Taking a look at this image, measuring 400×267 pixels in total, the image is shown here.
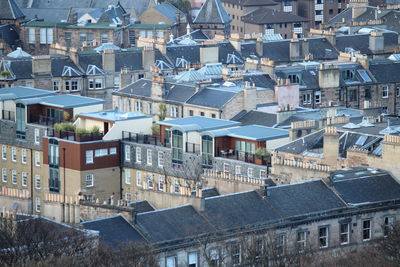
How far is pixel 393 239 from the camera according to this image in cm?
13238

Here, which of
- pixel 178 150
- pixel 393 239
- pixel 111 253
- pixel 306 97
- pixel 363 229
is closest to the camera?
pixel 111 253

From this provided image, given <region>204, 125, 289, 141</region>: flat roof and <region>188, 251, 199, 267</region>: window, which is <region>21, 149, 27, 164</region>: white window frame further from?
<region>188, 251, 199, 267</region>: window

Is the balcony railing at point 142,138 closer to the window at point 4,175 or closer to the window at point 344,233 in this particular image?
the window at point 4,175

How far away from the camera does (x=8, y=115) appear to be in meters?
179

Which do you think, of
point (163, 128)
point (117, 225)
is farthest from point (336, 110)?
point (117, 225)

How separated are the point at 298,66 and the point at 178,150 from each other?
121 feet

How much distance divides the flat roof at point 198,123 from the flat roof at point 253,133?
4.89 ft

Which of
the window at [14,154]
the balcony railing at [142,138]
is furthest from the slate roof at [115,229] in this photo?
the window at [14,154]

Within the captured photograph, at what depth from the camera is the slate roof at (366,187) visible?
142 meters

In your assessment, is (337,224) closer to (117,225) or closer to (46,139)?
(117,225)

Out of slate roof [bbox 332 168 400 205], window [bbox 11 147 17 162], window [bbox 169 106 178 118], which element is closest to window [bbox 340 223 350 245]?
slate roof [bbox 332 168 400 205]

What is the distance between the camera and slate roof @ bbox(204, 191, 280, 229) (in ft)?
441

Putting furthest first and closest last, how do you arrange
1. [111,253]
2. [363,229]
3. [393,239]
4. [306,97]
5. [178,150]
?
1. [306,97]
2. [178,150]
3. [363,229]
4. [393,239]
5. [111,253]

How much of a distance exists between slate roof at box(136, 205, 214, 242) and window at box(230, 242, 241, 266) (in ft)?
6.98
